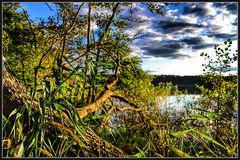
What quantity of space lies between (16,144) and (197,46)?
3.14m

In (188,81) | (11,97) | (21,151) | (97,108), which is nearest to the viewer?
(21,151)

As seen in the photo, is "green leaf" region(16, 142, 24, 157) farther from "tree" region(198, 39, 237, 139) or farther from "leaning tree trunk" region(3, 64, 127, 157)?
"tree" region(198, 39, 237, 139)

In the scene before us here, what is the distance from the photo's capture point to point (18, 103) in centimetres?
172

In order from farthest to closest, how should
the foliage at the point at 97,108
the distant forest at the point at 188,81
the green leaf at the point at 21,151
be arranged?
the distant forest at the point at 188,81 → the foliage at the point at 97,108 → the green leaf at the point at 21,151

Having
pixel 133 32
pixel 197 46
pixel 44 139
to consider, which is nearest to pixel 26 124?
pixel 44 139

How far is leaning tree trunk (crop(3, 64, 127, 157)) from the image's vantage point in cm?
171

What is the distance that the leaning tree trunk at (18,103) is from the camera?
1.71m

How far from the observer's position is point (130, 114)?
159 inches

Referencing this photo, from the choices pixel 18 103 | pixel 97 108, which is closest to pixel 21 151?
pixel 18 103

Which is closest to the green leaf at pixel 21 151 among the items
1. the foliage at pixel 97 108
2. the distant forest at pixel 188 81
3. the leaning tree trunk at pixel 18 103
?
the foliage at pixel 97 108

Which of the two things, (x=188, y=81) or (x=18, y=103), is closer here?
(x=18, y=103)

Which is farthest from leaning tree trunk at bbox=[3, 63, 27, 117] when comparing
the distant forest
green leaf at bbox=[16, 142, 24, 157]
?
the distant forest

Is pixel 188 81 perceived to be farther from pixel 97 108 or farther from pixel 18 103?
pixel 18 103

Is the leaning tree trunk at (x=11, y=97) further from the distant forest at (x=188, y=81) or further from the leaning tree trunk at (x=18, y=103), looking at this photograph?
the distant forest at (x=188, y=81)
